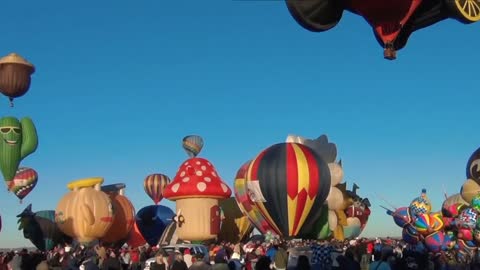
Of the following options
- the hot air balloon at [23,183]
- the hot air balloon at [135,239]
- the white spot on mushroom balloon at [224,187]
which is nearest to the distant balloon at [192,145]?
the hot air balloon at [135,239]

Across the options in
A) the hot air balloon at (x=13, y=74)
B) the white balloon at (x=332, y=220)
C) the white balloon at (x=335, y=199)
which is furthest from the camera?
the white balloon at (x=335, y=199)

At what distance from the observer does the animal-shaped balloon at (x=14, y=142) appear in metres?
29.4

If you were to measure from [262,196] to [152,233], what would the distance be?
28.1 ft

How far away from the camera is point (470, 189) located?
85.0 feet

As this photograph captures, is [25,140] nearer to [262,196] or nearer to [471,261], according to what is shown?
[262,196]

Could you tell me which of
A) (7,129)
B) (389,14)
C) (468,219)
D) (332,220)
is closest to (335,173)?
(332,220)

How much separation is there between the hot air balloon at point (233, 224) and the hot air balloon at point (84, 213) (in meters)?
7.14

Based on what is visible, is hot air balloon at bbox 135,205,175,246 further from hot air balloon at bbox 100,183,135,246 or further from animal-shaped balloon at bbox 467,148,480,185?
animal-shaped balloon at bbox 467,148,480,185

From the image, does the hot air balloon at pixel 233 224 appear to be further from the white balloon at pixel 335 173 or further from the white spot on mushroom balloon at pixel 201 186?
the white spot on mushroom balloon at pixel 201 186

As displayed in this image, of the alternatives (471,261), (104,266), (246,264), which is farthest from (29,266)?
(471,261)

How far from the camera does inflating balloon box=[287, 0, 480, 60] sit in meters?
11.0

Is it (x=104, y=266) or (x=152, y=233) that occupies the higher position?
(x=104, y=266)

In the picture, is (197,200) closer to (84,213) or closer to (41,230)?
(84,213)

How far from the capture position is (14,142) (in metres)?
29.5
